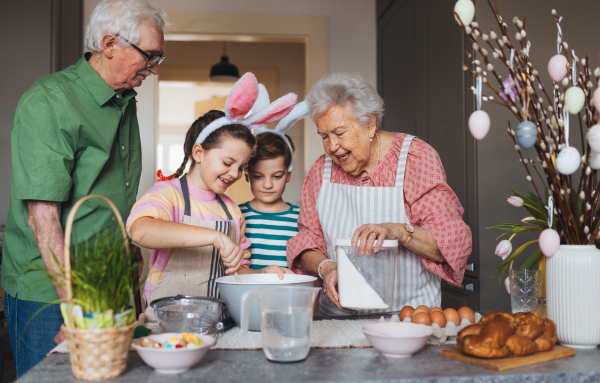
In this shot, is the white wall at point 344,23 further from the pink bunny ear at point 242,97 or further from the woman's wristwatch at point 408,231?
the woman's wristwatch at point 408,231

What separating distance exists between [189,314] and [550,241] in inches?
28.4

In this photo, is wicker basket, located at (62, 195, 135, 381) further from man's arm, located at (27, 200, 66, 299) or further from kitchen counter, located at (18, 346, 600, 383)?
man's arm, located at (27, 200, 66, 299)

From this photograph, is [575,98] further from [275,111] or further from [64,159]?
[64,159]

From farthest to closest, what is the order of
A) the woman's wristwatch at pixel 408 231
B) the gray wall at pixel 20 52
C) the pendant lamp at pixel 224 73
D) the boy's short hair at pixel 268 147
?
the pendant lamp at pixel 224 73, the gray wall at pixel 20 52, the boy's short hair at pixel 268 147, the woman's wristwatch at pixel 408 231

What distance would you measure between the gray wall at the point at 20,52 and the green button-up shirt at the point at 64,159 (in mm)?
1560

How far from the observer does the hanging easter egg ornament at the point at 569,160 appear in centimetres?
89

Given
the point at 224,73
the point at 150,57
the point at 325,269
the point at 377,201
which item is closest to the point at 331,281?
the point at 325,269

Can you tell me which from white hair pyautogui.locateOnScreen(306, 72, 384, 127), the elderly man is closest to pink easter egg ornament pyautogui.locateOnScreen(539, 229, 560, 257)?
white hair pyautogui.locateOnScreen(306, 72, 384, 127)

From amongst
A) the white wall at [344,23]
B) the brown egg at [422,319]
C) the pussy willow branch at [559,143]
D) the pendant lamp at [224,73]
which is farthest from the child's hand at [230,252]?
the pendant lamp at [224,73]

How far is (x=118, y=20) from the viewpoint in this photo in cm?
142

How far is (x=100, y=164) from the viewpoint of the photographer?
1.40m

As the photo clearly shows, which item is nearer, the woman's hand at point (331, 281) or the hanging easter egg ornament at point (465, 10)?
the hanging easter egg ornament at point (465, 10)

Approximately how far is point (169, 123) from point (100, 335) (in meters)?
7.32

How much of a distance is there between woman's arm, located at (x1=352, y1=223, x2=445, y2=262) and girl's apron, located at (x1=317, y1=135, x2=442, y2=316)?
0.37 feet
